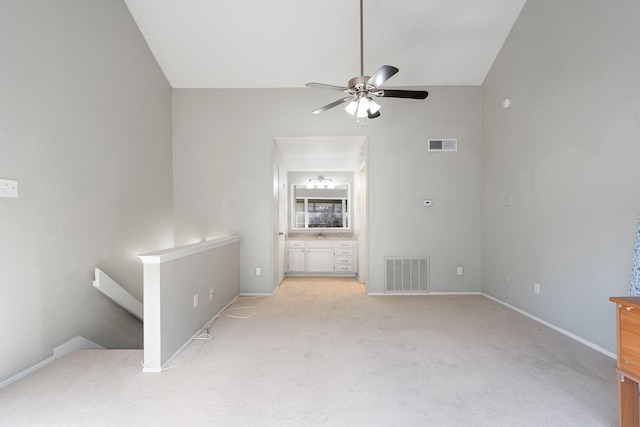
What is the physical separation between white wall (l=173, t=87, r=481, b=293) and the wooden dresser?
2917 mm

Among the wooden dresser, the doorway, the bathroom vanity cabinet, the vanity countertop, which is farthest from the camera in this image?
the vanity countertop

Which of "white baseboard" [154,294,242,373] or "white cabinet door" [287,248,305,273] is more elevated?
"white cabinet door" [287,248,305,273]

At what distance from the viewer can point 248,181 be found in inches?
175

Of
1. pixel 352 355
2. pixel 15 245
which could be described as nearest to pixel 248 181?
pixel 15 245

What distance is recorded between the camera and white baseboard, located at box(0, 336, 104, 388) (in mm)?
2102

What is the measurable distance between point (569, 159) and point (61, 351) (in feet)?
16.5

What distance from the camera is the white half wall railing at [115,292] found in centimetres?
279

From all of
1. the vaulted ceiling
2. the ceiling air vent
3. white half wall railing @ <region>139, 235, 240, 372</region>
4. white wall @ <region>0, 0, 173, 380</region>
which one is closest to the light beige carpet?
white half wall railing @ <region>139, 235, 240, 372</region>

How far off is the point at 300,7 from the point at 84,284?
382 centimetres

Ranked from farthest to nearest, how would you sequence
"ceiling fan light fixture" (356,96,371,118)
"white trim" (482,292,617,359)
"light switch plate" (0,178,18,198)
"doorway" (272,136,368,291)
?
1. "doorway" (272,136,368,291)
2. "ceiling fan light fixture" (356,96,371,118)
3. "white trim" (482,292,617,359)
4. "light switch plate" (0,178,18,198)

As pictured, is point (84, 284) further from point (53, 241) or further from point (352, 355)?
point (352, 355)

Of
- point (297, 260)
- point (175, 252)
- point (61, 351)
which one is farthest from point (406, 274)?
point (61, 351)

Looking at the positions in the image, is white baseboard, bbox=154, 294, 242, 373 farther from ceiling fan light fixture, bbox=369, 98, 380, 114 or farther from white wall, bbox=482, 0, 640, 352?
white wall, bbox=482, 0, 640, 352

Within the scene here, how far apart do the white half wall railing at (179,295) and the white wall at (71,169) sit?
957mm
